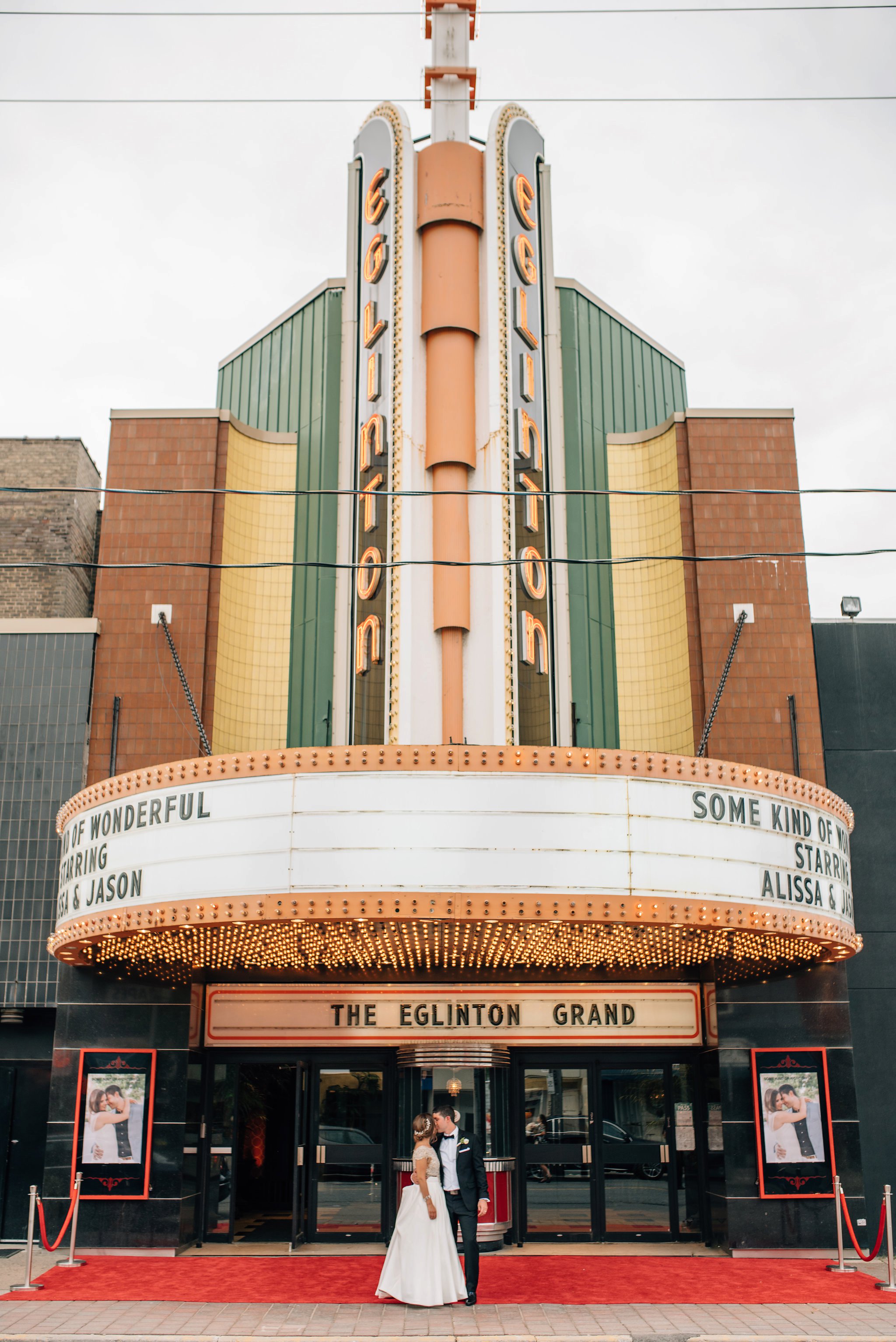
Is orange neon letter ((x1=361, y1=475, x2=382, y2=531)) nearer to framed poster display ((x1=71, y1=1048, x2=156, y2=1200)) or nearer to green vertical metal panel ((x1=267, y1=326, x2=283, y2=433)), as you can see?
green vertical metal panel ((x1=267, y1=326, x2=283, y2=433))

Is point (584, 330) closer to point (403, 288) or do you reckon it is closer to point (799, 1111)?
point (403, 288)

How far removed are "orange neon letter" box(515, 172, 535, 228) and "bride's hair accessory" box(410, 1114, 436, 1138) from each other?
1238 cm

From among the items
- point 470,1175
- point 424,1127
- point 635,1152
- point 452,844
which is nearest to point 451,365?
point 452,844

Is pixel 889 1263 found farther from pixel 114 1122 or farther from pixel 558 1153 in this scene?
pixel 114 1122

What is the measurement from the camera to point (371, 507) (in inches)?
664

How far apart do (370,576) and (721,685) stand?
503cm

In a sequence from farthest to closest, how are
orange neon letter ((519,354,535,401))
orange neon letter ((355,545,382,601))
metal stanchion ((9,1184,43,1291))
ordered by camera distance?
orange neon letter ((519,354,535,401)) → orange neon letter ((355,545,382,601)) → metal stanchion ((9,1184,43,1291))

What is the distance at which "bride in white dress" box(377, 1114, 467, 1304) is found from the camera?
448 inches

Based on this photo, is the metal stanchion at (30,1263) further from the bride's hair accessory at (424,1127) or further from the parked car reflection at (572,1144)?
the parked car reflection at (572,1144)

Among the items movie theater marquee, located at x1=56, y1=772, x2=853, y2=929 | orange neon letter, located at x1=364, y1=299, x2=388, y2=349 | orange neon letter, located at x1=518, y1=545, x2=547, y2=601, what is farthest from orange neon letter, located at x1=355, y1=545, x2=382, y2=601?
movie theater marquee, located at x1=56, y1=772, x2=853, y2=929

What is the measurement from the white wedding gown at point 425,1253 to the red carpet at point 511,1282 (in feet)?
1.90

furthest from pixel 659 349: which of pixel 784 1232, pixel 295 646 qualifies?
pixel 784 1232

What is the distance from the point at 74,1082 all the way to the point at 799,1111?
899 cm

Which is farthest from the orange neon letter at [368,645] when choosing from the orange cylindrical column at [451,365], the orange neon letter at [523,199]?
the orange neon letter at [523,199]
